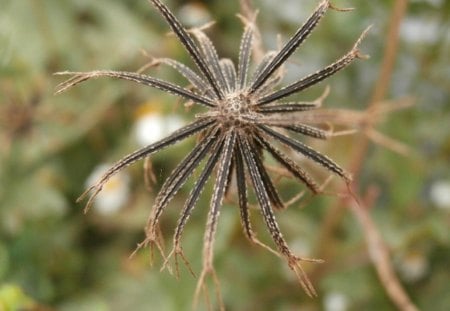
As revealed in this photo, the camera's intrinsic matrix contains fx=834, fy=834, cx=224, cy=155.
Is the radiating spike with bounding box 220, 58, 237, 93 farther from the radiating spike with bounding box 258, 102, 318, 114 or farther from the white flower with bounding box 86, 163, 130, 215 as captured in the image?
the white flower with bounding box 86, 163, 130, 215

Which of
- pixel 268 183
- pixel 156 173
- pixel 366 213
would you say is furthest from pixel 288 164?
pixel 156 173

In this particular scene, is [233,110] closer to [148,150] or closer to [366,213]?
[148,150]

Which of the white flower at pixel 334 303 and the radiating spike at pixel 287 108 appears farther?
the white flower at pixel 334 303

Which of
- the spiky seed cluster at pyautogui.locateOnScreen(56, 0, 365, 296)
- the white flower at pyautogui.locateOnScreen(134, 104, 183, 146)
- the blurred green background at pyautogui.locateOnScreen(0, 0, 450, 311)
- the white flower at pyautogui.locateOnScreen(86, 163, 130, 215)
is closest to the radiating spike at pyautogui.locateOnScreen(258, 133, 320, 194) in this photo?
the spiky seed cluster at pyautogui.locateOnScreen(56, 0, 365, 296)

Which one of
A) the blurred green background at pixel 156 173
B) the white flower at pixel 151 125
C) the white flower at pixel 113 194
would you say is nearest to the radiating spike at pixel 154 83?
the blurred green background at pixel 156 173

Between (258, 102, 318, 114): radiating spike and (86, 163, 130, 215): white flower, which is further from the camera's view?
(86, 163, 130, 215): white flower

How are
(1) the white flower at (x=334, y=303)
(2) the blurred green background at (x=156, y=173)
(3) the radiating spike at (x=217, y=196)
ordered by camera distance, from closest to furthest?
(3) the radiating spike at (x=217, y=196) → (2) the blurred green background at (x=156, y=173) → (1) the white flower at (x=334, y=303)

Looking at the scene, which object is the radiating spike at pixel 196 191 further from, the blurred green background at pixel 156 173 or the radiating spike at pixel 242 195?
the blurred green background at pixel 156 173
